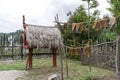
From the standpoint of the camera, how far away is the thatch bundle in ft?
43.0

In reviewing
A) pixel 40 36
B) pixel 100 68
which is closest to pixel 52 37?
pixel 40 36

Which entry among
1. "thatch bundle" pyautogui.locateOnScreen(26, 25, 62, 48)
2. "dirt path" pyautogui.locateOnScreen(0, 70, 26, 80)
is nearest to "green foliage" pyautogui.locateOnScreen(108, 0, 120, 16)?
"thatch bundle" pyautogui.locateOnScreen(26, 25, 62, 48)

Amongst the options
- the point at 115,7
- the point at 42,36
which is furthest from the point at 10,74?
the point at 115,7

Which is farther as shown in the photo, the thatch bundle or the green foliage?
the thatch bundle

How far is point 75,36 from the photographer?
18.8 meters

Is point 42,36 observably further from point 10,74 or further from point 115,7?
point 115,7

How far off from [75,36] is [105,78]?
8694mm

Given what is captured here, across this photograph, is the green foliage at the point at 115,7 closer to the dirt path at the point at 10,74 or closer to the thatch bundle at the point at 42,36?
the thatch bundle at the point at 42,36

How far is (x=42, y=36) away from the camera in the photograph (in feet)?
44.0

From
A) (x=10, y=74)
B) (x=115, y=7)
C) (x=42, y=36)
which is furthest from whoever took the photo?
(x=42, y=36)

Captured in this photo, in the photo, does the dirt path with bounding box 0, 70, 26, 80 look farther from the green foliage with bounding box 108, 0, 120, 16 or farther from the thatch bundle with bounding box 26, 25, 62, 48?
the green foliage with bounding box 108, 0, 120, 16

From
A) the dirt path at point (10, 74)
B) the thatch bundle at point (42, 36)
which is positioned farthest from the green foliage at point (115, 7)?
the dirt path at point (10, 74)

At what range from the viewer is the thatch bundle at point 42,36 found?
13094mm

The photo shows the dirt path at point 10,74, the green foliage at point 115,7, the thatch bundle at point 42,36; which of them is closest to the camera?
the green foliage at point 115,7
